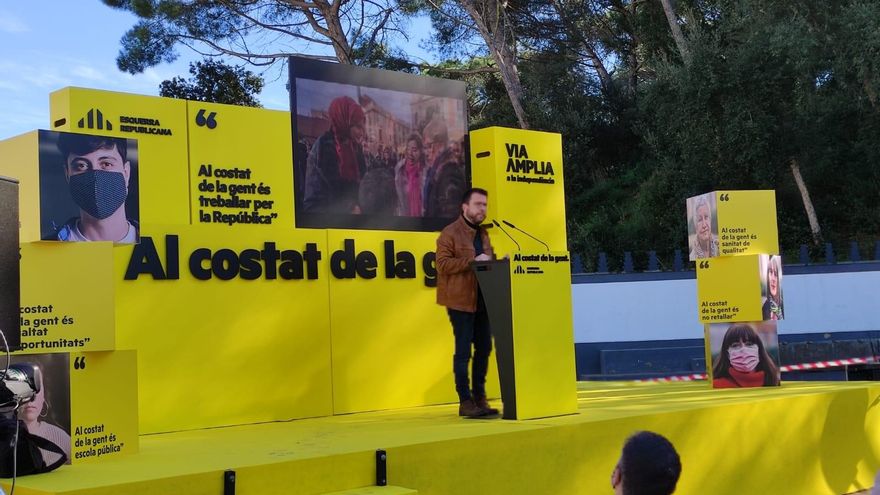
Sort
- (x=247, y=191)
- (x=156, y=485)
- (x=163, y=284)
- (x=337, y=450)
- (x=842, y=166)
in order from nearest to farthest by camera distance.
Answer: (x=156, y=485) < (x=337, y=450) < (x=163, y=284) < (x=247, y=191) < (x=842, y=166)

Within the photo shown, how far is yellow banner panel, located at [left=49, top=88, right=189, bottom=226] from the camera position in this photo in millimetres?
6098

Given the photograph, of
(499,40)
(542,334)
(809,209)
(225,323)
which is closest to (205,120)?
(225,323)

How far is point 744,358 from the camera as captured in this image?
8609 mm

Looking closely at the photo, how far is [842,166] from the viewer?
931 inches

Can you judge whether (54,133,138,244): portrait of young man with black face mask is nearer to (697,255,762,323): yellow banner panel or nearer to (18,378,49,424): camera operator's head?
(18,378,49,424): camera operator's head

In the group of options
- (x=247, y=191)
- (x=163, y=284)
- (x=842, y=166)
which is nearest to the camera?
(x=163, y=284)

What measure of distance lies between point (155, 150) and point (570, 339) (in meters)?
2.80

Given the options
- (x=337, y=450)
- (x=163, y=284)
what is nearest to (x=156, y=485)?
(x=337, y=450)

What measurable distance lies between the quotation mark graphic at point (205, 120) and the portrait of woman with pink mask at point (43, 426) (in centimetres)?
243

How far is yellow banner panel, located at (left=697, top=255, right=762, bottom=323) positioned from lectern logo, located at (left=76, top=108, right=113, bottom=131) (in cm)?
512

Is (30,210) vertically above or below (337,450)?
above

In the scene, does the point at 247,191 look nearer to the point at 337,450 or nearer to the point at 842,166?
the point at 337,450

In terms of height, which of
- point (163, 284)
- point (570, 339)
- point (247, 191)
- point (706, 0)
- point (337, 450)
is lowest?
point (337, 450)

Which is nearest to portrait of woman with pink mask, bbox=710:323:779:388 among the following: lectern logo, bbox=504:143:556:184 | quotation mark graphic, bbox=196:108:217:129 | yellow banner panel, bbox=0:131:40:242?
lectern logo, bbox=504:143:556:184
